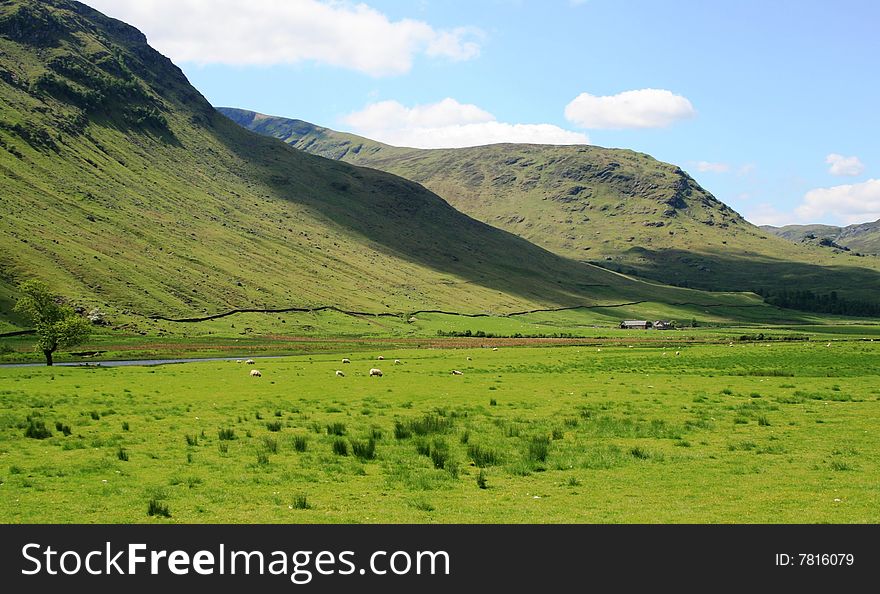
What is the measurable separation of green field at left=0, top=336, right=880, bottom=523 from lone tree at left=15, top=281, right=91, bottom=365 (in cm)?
3282

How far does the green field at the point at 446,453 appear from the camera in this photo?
60.0 feet

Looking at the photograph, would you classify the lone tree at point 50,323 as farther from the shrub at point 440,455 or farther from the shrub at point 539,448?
the shrub at point 539,448

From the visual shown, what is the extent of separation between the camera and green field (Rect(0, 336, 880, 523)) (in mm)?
18281

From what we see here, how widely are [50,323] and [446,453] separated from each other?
74838 millimetres

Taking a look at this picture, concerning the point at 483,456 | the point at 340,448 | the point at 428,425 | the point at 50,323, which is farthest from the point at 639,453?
the point at 50,323

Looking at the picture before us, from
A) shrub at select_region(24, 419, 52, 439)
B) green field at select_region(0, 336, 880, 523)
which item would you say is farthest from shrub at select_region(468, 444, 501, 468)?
shrub at select_region(24, 419, 52, 439)

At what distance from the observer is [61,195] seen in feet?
640

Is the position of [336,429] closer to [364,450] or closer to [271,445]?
[271,445]

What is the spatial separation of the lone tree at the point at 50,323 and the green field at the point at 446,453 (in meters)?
32.8

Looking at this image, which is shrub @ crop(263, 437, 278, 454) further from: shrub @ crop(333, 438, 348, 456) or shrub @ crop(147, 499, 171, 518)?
shrub @ crop(147, 499, 171, 518)
